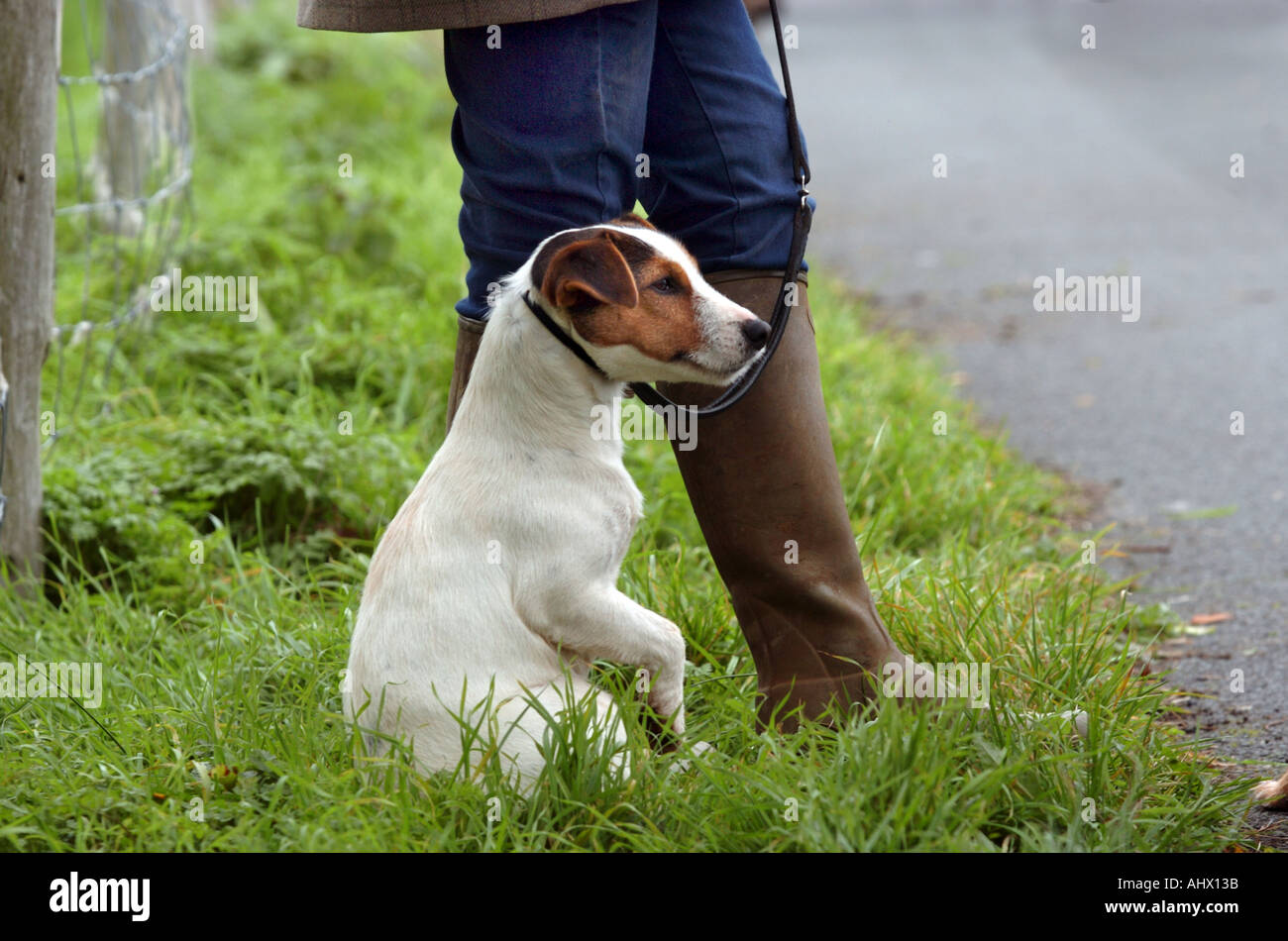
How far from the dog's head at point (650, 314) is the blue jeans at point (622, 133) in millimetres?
128

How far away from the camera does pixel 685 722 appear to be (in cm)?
287

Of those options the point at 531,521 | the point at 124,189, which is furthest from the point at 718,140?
the point at 124,189

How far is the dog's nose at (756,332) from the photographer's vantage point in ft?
8.32

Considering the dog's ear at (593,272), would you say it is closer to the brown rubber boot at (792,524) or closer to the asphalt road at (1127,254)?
the brown rubber boot at (792,524)

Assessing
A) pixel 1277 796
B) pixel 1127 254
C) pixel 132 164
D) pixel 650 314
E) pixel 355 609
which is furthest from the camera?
pixel 1127 254

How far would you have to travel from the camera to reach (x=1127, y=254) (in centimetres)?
703

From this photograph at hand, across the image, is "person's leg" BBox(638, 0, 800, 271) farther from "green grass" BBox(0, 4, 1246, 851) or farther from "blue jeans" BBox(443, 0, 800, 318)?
"green grass" BBox(0, 4, 1246, 851)

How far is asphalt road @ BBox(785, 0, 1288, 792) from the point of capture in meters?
4.12

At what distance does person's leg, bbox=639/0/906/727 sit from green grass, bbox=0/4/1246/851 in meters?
0.21

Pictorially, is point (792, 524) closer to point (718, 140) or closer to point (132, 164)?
point (718, 140)

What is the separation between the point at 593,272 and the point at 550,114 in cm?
34

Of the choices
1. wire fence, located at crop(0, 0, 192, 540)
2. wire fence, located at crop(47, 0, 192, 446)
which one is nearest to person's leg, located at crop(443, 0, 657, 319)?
wire fence, located at crop(0, 0, 192, 540)
